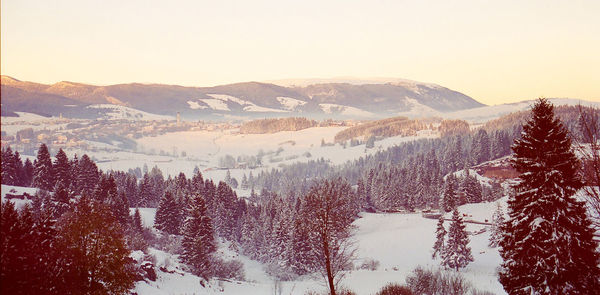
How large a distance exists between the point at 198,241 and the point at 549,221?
44366mm

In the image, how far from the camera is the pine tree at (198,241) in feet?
167

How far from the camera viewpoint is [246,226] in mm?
82062

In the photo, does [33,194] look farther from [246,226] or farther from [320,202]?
[320,202]

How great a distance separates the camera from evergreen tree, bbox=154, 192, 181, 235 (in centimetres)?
7280

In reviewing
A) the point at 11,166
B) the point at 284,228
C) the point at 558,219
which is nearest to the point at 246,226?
the point at 284,228

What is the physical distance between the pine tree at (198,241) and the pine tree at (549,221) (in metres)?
41.3

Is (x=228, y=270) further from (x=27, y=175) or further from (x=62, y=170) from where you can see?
(x=27, y=175)

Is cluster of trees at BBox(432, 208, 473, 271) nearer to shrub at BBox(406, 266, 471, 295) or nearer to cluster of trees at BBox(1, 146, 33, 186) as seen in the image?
shrub at BBox(406, 266, 471, 295)

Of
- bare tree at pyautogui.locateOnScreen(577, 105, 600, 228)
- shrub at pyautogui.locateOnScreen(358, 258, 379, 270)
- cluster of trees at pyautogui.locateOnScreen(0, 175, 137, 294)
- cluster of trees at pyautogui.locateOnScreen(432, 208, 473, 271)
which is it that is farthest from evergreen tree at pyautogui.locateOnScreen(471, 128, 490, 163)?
cluster of trees at pyautogui.locateOnScreen(0, 175, 137, 294)

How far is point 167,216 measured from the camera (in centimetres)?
7325

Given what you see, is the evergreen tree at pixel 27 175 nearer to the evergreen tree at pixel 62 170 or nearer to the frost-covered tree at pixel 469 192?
the evergreen tree at pixel 62 170

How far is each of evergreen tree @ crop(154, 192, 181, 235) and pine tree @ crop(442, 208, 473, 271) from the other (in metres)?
50.0

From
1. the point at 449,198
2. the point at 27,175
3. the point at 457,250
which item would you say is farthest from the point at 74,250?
the point at 449,198

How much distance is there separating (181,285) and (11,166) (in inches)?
2171
